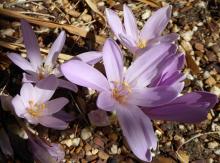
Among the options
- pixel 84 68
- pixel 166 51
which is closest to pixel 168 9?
pixel 166 51

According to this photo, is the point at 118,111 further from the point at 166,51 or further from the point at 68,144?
the point at 68,144

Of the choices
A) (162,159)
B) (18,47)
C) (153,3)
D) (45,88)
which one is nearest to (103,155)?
(162,159)

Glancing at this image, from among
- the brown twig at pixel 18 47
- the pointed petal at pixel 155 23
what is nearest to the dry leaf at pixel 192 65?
the pointed petal at pixel 155 23

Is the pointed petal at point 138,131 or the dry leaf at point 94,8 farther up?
the dry leaf at point 94,8

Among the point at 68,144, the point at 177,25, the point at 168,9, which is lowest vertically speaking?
the point at 68,144

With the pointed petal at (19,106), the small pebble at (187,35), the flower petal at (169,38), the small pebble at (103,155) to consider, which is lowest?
the small pebble at (103,155)

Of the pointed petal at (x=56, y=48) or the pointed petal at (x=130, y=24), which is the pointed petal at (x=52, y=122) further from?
the pointed petal at (x=130, y=24)
